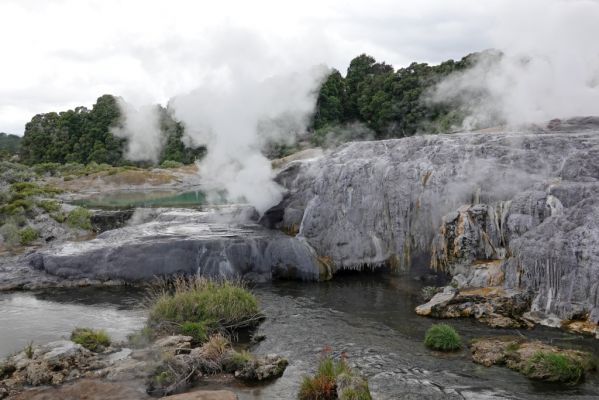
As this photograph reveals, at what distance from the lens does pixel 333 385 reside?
Answer: 43.5 ft

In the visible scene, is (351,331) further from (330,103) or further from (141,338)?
(330,103)

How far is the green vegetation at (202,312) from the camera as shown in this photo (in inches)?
696

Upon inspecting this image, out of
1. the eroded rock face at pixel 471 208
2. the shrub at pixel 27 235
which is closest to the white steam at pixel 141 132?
the shrub at pixel 27 235

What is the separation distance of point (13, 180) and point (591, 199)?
2272 inches

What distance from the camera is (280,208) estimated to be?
31.1 m

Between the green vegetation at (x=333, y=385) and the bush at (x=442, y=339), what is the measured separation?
407 cm

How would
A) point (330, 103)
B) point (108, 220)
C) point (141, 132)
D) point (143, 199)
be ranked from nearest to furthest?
point (108, 220), point (143, 199), point (330, 103), point (141, 132)

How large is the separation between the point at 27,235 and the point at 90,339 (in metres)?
20.3

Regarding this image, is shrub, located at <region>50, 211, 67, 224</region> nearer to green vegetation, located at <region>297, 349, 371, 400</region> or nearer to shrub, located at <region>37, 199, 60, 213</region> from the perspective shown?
shrub, located at <region>37, 199, 60, 213</region>

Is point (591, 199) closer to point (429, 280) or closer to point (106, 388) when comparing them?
point (429, 280)

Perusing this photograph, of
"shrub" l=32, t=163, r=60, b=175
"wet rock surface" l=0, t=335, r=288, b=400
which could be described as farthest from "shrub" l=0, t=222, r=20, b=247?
"shrub" l=32, t=163, r=60, b=175

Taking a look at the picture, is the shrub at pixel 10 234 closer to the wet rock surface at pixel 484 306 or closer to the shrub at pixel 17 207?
the shrub at pixel 17 207

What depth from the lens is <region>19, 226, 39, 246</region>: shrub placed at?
111 ft

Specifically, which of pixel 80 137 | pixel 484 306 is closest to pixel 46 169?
pixel 80 137
